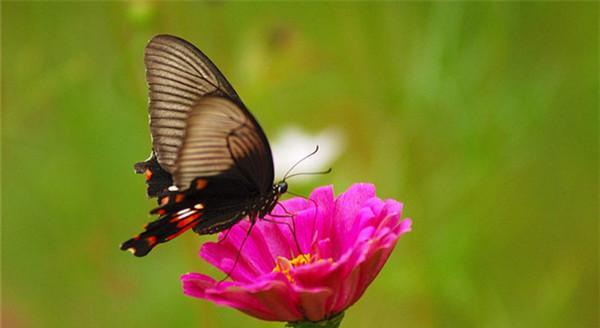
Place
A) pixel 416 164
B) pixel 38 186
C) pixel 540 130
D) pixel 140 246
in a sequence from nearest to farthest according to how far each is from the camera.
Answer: pixel 140 246 → pixel 416 164 → pixel 540 130 → pixel 38 186

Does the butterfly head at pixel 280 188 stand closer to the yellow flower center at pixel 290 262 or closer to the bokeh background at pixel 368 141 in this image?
the yellow flower center at pixel 290 262

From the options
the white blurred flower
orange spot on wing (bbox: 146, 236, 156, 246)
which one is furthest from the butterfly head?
the white blurred flower

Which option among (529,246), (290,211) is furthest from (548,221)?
(290,211)

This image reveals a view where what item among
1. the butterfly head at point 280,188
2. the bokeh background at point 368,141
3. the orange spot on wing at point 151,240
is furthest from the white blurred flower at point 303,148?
the orange spot on wing at point 151,240

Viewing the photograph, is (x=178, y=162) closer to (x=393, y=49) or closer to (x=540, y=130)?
(x=393, y=49)

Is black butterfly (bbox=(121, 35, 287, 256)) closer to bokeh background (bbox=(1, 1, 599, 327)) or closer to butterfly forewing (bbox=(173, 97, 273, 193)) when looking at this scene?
butterfly forewing (bbox=(173, 97, 273, 193))

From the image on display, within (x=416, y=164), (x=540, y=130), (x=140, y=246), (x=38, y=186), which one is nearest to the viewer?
(x=140, y=246)
